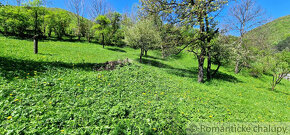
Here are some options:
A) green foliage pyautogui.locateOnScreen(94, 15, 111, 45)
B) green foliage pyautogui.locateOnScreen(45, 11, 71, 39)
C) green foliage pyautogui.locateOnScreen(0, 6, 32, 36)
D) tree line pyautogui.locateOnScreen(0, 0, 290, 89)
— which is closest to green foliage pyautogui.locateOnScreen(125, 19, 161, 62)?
tree line pyautogui.locateOnScreen(0, 0, 290, 89)

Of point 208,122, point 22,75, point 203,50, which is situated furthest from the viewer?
point 203,50

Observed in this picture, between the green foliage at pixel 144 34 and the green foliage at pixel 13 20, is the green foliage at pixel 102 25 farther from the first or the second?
the green foliage at pixel 144 34

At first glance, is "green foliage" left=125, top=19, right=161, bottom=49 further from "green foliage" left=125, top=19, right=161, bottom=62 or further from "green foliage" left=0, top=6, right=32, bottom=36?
"green foliage" left=0, top=6, right=32, bottom=36

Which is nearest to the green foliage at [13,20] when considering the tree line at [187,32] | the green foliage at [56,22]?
the tree line at [187,32]

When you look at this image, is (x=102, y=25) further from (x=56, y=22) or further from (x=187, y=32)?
(x=187, y=32)

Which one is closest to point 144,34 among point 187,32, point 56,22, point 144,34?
point 144,34

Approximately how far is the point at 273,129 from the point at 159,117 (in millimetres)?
5811

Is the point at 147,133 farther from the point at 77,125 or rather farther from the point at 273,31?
the point at 273,31

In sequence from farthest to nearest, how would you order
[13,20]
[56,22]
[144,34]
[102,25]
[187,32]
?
[56,22] < [102,25] < [13,20] < [144,34] < [187,32]

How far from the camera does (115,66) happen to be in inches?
423

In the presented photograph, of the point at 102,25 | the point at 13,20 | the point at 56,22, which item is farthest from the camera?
the point at 56,22

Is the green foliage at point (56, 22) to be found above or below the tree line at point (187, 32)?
above

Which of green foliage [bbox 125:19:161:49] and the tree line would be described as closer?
the tree line

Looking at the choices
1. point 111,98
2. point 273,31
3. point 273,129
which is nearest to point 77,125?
point 111,98
